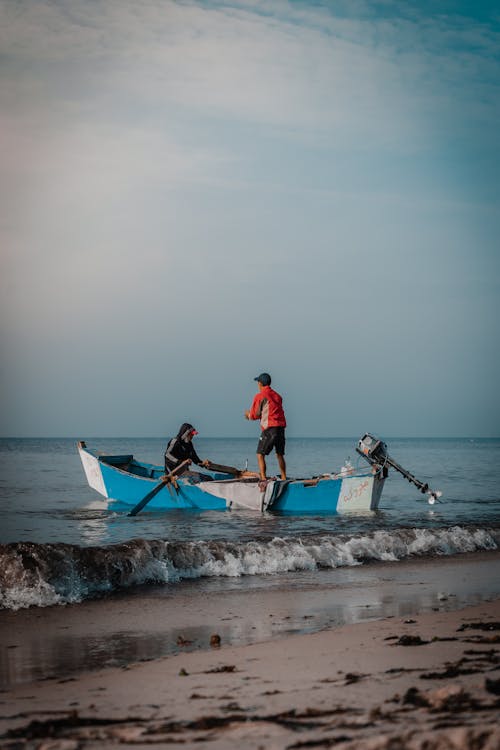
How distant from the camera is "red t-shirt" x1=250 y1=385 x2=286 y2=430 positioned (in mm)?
17141

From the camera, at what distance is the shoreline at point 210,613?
239 inches

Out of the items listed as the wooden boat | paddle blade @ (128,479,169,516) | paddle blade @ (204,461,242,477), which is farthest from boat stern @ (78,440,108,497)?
paddle blade @ (204,461,242,477)

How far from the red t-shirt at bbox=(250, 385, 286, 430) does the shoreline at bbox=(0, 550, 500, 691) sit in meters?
6.54

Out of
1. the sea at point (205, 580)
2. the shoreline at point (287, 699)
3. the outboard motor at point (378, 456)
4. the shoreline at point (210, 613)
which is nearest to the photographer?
the shoreline at point (287, 699)

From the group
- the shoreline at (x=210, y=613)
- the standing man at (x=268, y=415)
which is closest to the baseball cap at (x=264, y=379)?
the standing man at (x=268, y=415)

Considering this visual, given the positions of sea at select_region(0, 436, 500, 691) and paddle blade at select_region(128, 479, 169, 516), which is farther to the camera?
paddle blade at select_region(128, 479, 169, 516)

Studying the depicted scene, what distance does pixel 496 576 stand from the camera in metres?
10.1

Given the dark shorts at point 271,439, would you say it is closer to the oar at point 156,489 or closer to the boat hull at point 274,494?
the boat hull at point 274,494

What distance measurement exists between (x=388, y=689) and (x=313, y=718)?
678mm

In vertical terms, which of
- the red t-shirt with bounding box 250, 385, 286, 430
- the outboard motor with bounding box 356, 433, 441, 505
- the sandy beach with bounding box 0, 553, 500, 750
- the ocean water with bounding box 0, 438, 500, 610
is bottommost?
the ocean water with bounding box 0, 438, 500, 610

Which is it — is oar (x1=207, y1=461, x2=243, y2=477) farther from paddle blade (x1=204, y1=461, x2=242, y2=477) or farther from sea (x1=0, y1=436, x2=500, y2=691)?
sea (x1=0, y1=436, x2=500, y2=691)

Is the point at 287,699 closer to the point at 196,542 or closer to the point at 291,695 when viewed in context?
the point at 291,695

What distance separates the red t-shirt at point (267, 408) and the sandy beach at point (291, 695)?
10415 mm

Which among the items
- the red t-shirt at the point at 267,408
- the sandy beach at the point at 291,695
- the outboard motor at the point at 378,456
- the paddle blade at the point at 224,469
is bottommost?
the sandy beach at the point at 291,695
